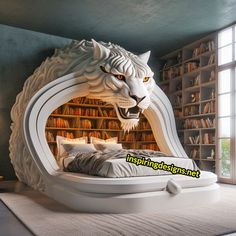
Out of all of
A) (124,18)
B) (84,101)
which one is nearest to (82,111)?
(84,101)

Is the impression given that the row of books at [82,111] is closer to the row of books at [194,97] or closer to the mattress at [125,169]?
the row of books at [194,97]

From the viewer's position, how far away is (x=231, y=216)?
3.26 meters

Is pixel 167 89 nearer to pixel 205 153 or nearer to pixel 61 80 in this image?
pixel 205 153

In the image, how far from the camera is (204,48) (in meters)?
6.88

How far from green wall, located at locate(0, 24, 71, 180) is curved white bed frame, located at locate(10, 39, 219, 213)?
1.82ft

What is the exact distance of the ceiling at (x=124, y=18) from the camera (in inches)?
211

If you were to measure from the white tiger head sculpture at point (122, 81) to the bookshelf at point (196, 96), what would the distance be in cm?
218

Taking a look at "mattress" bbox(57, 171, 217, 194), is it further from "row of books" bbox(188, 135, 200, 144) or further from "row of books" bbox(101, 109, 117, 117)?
"row of books" bbox(101, 109, 117, 117)

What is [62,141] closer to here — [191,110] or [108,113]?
[108,113]

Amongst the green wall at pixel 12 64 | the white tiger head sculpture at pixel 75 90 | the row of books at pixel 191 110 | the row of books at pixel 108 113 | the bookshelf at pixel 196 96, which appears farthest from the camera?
the row of books at pixel 108 113

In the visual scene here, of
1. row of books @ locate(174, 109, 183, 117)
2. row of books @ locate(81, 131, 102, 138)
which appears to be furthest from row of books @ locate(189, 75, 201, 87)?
row of books @ locate(81, 131, 102, 138)

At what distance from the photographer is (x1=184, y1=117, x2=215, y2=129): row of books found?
6580 millimetres

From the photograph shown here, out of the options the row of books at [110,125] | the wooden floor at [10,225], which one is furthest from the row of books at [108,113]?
the wooden floor at [10,225]

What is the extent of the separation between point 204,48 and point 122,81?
2.95 metres
